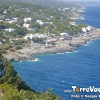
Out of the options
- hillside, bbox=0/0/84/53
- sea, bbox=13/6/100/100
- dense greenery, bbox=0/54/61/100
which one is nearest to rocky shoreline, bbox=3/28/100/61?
sea, bbox=13/6/100/100

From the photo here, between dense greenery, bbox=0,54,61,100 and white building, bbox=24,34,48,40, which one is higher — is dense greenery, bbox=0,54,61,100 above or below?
above

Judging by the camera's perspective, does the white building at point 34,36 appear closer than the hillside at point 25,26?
No

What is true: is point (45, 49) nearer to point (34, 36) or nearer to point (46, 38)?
point (34, 36)

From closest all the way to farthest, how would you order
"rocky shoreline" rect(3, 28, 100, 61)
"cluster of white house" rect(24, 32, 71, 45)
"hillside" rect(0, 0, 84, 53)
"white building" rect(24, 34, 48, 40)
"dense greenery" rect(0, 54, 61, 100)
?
1. "dense greenery" rect(0, 54, 61, 100)
2. "rocky shoreline" rect(3, 28, 100, 61)
3. "hillside" rect(0, 0, 84, 53)
4. "cluster of white house" rect(24, 32, 71, 45)
5. "white building" rect(24, 34, 48, 40)

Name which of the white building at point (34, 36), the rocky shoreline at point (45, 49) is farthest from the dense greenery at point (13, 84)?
the white building at point (34, 36)

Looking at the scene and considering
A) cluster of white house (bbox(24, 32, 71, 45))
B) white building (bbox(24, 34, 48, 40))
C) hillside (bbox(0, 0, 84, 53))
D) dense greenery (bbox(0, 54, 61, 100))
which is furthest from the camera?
white building (bbox(24, 34, 48, 40))

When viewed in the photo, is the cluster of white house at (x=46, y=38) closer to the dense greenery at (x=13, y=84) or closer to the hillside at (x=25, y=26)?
the hillside at (x=25, y=26)

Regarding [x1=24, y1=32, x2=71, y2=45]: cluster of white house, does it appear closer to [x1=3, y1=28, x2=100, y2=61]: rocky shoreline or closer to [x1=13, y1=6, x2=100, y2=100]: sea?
[x1=3, y1=28, x2=100, y2=61]: rocky shoreline

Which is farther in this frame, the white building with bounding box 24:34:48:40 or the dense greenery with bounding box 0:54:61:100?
the white building with bounding box 24:34:48:40

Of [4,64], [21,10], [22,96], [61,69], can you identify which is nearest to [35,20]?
[21,10]

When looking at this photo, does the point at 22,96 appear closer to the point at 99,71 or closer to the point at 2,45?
the point at 99,71
